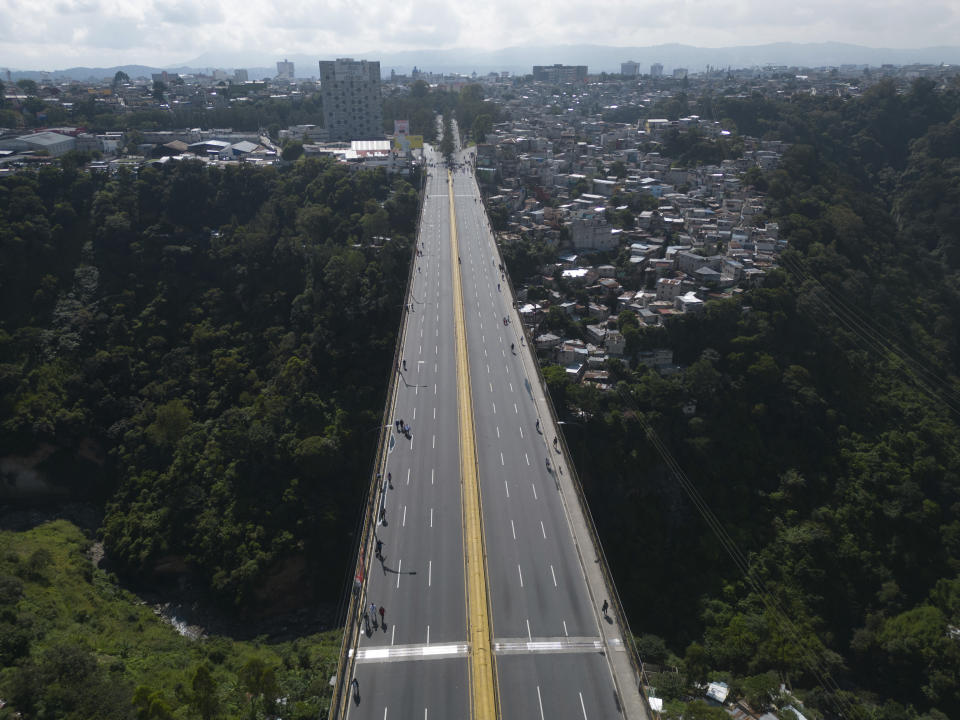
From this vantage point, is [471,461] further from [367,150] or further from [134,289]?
[367,150]

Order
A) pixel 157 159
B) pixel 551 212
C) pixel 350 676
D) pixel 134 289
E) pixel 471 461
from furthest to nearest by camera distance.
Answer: pixel 157 159, pixel 551 212, pixel 134 289, pixel 471 461, pixel 350 676

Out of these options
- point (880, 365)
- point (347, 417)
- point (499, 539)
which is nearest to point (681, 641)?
→ point (499, 539)

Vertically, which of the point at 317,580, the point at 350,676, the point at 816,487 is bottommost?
the point at 317,580

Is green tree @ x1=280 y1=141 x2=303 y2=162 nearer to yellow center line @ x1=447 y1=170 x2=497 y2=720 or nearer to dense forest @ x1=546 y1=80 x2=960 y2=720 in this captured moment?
yellow center line @ x1=447 y1=170 x2=497 y2=720

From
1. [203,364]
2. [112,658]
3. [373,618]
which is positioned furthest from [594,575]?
[203,364]

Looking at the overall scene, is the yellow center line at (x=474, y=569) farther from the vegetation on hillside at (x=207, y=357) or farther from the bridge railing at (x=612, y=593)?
the vegetation on hillside at (x=207, y=357)

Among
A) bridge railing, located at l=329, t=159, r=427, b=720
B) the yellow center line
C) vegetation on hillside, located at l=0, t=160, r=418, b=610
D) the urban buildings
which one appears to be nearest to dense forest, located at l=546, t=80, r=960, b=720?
the yellow center line

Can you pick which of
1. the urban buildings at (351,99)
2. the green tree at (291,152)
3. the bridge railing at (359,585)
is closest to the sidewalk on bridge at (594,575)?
the bridge railing at (359,585)
